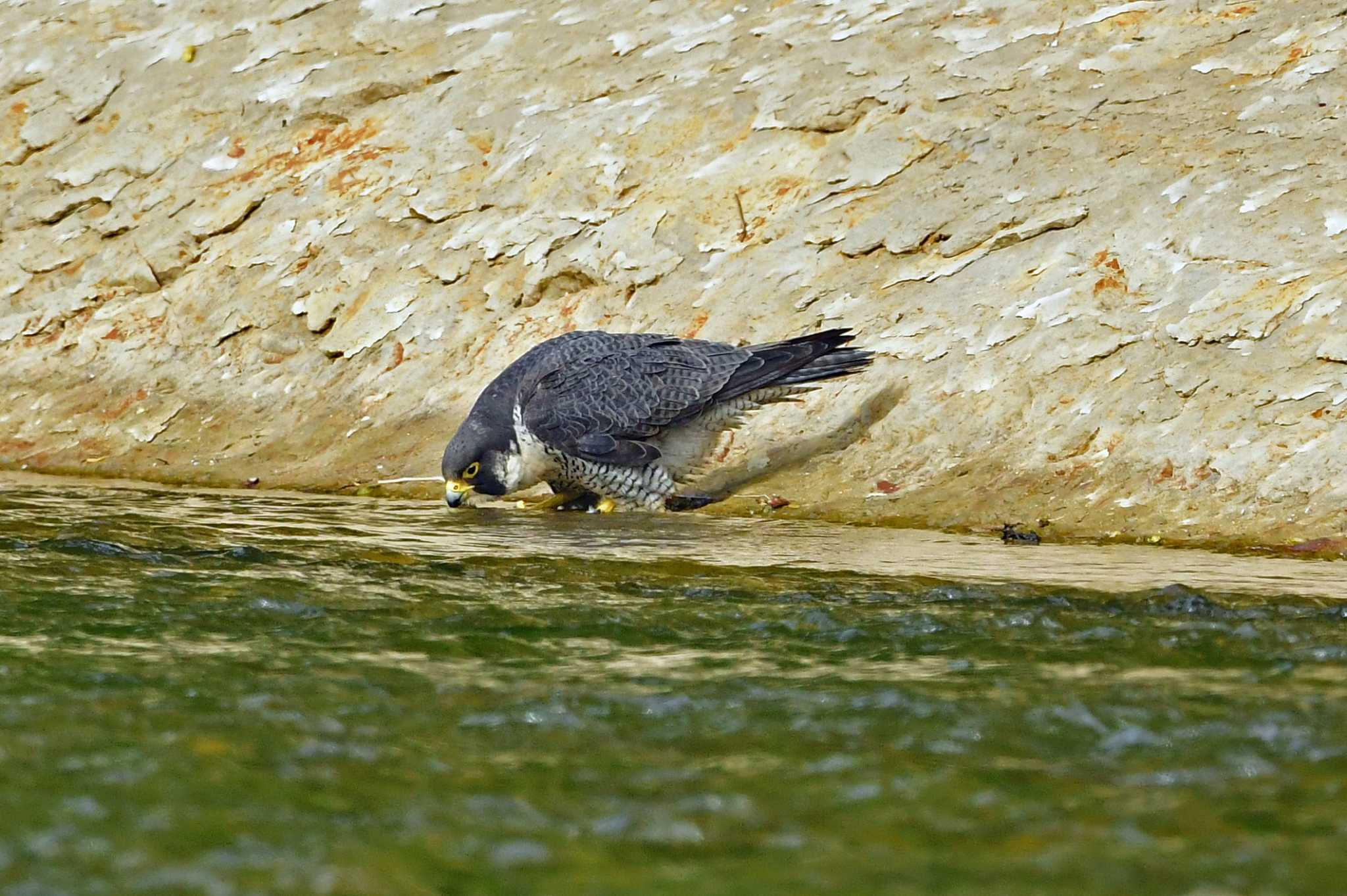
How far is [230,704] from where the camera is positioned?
222 inches

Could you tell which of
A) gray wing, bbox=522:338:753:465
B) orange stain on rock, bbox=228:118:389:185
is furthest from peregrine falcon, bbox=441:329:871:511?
orange stain on rock, bbox=228:118:389:185

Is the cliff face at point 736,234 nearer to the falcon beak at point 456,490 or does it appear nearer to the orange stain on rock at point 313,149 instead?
the orange stain on rock at point 313,149

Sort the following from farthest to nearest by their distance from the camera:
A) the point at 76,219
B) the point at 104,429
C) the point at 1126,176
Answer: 1. the point at 76,219
2. the point at 104,429
3. the point at 1126,176

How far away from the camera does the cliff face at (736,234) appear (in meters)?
10.4

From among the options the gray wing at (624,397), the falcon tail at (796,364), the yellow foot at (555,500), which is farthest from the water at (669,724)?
the yellow foot at (555,500)

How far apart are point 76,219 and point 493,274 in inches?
189

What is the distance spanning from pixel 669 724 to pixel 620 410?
17.3ft

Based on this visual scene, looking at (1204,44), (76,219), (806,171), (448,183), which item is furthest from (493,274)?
(1204,44)

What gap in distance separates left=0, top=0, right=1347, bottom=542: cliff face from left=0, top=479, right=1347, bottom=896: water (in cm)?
214

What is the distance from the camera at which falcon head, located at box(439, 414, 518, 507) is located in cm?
1066

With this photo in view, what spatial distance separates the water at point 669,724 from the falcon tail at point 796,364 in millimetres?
2285

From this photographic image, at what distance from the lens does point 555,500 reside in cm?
1155

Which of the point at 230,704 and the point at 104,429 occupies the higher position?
the point at 230,704

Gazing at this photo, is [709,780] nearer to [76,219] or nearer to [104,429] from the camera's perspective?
[104,429]
